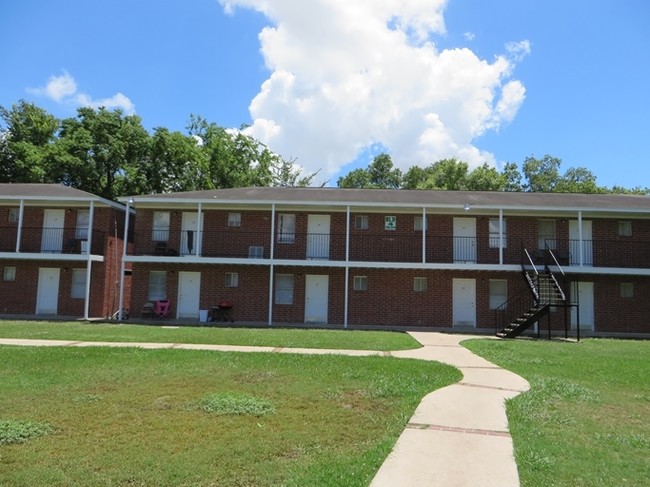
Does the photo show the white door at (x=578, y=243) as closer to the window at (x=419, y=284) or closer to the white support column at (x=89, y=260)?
the window at (x=419, y=284)

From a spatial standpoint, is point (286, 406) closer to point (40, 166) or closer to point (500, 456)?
point (500, 456)

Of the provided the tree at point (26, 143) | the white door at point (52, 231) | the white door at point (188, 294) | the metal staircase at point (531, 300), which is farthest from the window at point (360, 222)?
the tree at point (26, 143)

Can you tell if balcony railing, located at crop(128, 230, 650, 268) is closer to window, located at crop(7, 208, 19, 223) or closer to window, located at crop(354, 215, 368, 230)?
window, located at crop(354, 215, 368, 230)

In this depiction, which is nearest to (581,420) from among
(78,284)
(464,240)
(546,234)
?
(464,240)

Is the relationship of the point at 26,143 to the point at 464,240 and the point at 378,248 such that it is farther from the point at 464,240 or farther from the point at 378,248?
the point at 464,240

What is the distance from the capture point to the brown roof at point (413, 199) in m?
19.7

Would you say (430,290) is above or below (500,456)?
above

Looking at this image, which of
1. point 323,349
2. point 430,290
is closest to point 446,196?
point 430,290

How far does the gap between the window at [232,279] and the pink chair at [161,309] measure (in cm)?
260

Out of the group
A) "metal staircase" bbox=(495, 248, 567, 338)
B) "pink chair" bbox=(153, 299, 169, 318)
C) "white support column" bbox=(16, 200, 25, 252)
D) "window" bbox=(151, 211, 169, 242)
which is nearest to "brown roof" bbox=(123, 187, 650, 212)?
"window" bbox=(151, 211, 169, 242)

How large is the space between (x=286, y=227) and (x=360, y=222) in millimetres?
3092

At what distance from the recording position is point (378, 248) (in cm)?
2069

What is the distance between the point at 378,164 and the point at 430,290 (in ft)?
109

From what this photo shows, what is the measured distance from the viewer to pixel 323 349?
12.0 meters
